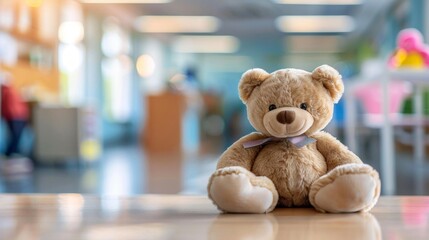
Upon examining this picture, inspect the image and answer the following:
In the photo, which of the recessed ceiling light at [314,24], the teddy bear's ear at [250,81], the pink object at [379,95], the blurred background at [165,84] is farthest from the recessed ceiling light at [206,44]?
the teddy bear's ear at [250,81]

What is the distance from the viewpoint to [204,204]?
1.05m

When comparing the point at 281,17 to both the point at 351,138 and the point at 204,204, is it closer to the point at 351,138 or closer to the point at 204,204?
the point at 351,138

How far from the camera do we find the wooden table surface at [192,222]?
743 millimetres

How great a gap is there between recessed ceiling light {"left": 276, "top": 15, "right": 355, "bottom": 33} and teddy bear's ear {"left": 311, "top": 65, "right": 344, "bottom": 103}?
36.8 ft

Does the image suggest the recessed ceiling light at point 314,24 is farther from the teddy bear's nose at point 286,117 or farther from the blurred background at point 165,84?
the teddy bear's nose at point 286,117

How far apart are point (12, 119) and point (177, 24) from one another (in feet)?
25.0

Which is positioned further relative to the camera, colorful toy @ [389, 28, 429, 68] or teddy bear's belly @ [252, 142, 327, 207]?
colorful toy @ [389, 28, 429, 68]

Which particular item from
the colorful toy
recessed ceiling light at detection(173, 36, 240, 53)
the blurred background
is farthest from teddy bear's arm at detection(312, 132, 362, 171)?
recessed ceiling light at detection(173, 36, 240, 53)

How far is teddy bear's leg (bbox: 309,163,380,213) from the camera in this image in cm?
86

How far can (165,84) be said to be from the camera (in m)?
10.2

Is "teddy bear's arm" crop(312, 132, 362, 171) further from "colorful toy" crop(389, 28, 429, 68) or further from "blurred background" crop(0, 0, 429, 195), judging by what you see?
"colorful toy" crop(389, 28, 429, 68)

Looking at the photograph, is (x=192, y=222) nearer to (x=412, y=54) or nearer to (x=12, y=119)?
(x=412, y=54)

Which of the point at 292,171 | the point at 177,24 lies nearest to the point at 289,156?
the point at 292,171

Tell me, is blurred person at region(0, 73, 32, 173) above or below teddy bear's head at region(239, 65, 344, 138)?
below
